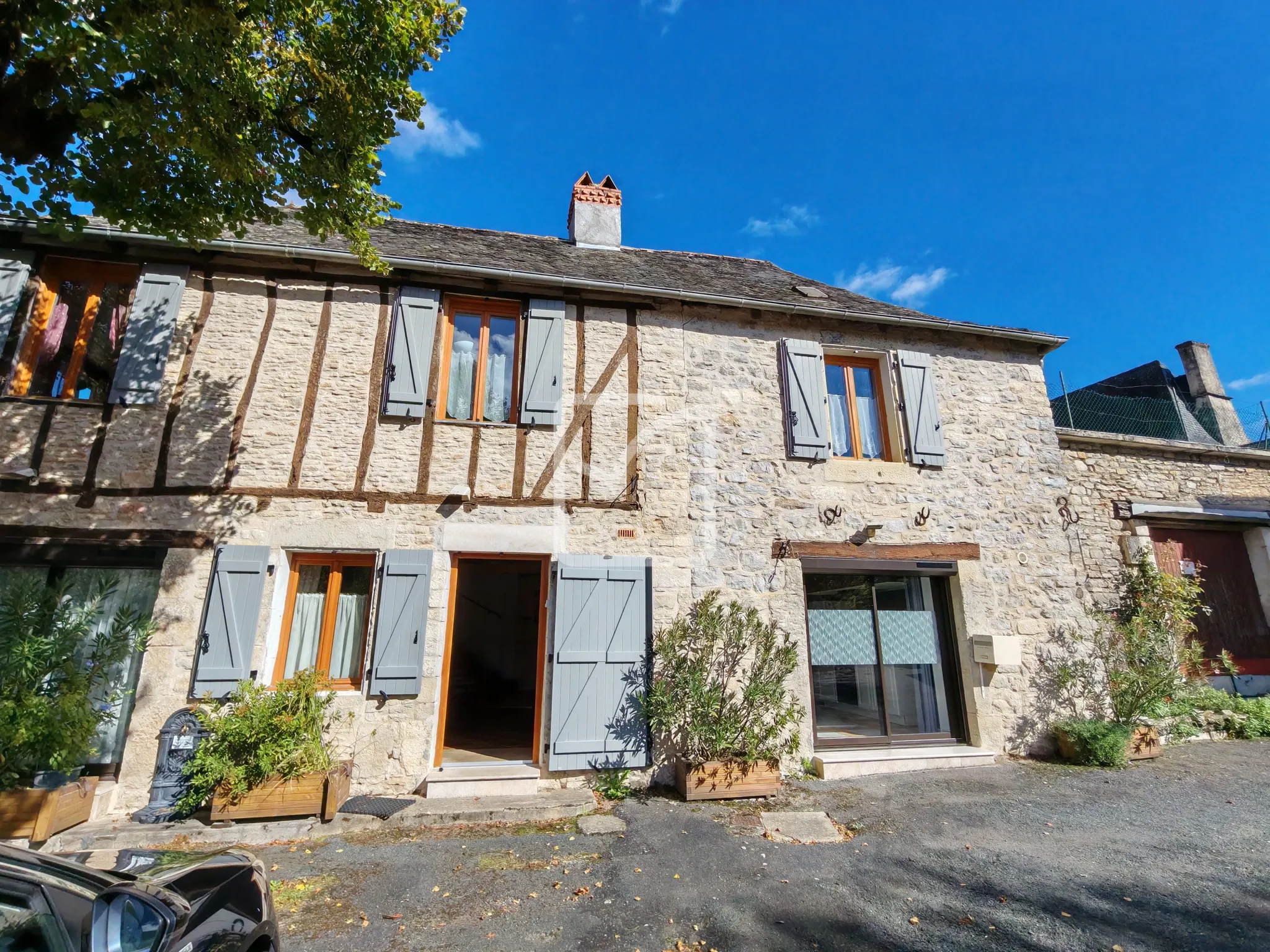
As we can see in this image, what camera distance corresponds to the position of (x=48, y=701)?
13.1 ft

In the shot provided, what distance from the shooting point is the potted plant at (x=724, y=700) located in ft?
16.3

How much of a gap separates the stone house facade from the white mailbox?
2 centimetres

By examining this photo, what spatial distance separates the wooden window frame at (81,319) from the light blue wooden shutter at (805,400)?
255 inches

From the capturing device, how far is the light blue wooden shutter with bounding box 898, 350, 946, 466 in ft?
21.3

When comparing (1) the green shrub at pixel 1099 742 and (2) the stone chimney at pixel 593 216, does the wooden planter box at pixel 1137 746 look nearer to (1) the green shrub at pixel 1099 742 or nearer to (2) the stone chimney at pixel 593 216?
(1) the green shrub at pixel 1099 742

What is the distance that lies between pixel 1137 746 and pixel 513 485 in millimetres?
6757

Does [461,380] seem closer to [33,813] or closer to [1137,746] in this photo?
[33,813]

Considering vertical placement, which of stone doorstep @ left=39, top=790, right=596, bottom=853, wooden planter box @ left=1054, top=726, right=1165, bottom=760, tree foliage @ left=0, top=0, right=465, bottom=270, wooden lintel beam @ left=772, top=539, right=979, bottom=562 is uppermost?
tree foliage @ left=0, top=0, right=465, bottom=270

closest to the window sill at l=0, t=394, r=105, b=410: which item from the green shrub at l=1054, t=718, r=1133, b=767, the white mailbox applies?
the white mailbox

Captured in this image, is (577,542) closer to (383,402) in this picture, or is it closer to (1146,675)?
(383,402)

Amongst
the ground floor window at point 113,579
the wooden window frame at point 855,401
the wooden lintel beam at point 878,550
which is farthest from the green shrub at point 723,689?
the ground floor window at point 113,579

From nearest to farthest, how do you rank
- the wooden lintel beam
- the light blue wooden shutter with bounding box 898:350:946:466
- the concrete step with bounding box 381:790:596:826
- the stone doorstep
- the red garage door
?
the stone doorstep, the concrete step with bounding box 381:790:596:826, the wooden lintel beam, the light blue wooden shutter with bounding box 898:350:946:466, the red garage door

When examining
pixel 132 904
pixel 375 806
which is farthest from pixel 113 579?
pixel 132 904

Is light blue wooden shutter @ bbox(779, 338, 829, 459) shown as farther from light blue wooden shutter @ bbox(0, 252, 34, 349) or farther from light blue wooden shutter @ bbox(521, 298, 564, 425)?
light blue wooden shutter @ bbox(0, 252, 34, 349)
